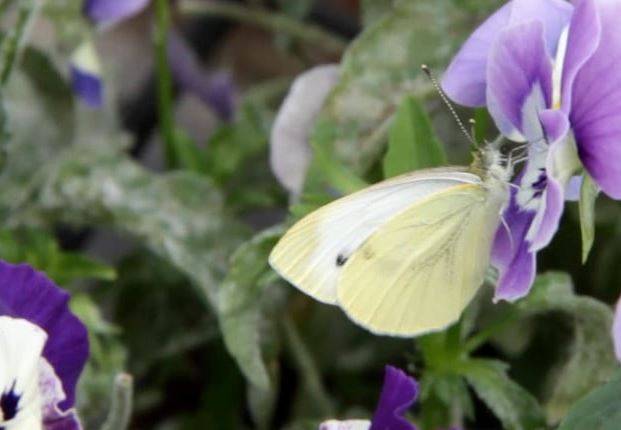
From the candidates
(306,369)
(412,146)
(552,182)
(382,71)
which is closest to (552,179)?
(552,182)

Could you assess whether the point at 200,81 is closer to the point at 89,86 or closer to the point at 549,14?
the point at 89,86

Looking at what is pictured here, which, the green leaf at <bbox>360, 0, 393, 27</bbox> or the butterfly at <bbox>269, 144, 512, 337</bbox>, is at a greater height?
the butterfly at <bbox>269, 144, 512, 337</bbox>

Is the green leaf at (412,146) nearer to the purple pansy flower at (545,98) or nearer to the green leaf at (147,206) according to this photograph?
the purple pansy flower at (545,98)

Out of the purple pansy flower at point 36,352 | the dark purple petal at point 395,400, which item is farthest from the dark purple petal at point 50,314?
Answer: the dark purple petal at point 395,400

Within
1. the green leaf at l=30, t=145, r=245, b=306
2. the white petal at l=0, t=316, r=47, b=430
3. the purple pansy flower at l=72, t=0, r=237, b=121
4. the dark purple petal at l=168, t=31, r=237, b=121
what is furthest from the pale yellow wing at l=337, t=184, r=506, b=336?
the dark purple petal at l=168, t=31, r=237, b=121

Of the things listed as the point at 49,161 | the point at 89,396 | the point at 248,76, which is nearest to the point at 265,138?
the point at 49,161

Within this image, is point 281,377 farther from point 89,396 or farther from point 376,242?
point 376,242

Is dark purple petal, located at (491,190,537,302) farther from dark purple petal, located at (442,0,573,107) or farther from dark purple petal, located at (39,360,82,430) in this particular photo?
dark purple petal, located at (39,360,82,430)
